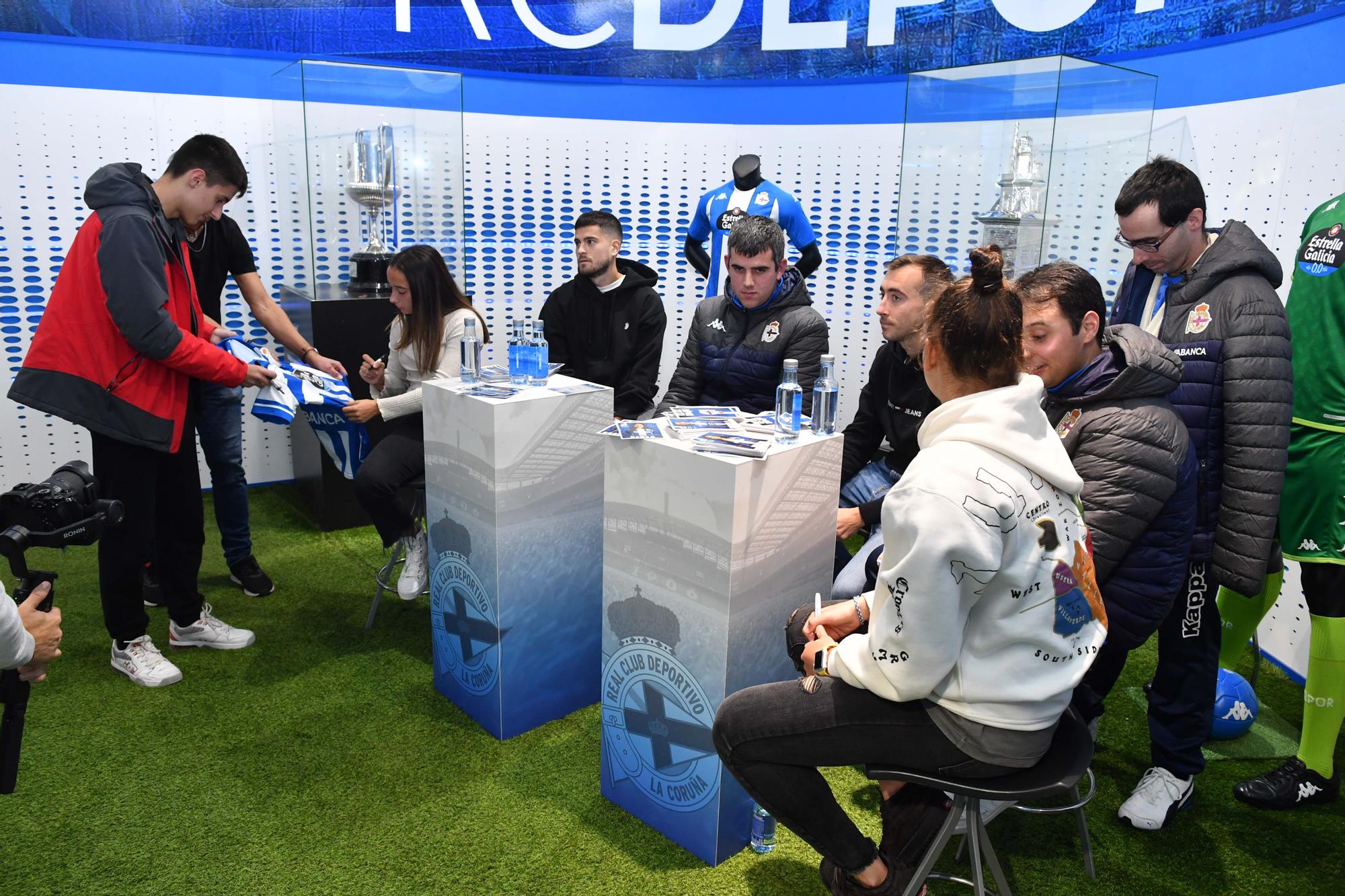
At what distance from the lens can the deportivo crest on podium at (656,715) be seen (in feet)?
7.33

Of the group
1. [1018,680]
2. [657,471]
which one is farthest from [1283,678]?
[657,471]

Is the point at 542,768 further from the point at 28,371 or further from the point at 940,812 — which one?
the point at 28,371

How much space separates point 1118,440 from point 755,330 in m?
1.39

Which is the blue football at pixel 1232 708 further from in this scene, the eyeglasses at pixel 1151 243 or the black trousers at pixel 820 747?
the black trousers at pixel 820 747

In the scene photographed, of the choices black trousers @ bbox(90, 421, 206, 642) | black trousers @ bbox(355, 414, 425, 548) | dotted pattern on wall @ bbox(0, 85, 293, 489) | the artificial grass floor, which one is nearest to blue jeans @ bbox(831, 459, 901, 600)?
the artificial grass floor

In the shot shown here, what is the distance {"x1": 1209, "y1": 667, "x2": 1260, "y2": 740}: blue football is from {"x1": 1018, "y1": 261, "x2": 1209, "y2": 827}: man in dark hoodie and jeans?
0.96 meters

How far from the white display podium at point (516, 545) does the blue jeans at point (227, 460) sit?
1.21 m

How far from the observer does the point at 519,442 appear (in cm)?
262

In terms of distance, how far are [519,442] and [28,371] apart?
1496 mm

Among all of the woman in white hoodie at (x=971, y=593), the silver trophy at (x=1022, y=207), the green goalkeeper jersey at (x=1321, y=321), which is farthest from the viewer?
the silver trophy at (x=1022, y=207)

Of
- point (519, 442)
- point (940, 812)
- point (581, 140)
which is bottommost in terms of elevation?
point (940, 812)

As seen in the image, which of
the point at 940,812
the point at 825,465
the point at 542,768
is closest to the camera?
the point at 940,812

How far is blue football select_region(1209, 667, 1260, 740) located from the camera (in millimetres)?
2887

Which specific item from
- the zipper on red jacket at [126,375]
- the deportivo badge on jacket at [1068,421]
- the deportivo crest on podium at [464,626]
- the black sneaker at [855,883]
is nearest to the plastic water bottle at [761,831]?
the black sneaker at [855,883]
